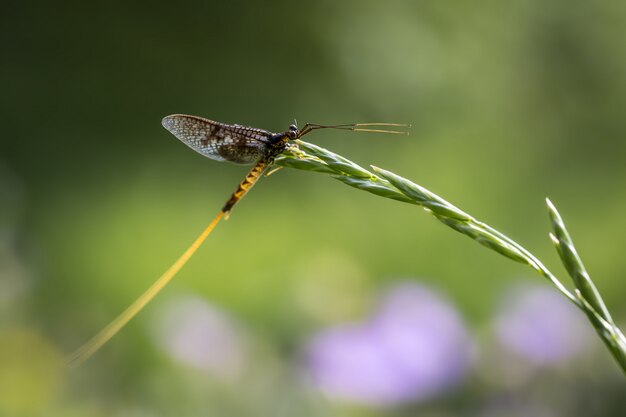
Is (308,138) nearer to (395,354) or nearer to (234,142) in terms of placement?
(395,354)

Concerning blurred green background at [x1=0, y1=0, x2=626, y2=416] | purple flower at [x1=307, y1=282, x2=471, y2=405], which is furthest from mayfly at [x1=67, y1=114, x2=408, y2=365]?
blurred green background at [x1=0, y1=0, x2=626, y2=416]

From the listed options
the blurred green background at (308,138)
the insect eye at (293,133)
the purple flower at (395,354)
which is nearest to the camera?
the insect eye at (293,133)

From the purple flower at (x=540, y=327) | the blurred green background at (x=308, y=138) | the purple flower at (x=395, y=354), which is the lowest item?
the purple flower at (x=395, y=354)

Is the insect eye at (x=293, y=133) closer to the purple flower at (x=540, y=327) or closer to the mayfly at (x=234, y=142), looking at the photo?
the mayfly at (x=234, y=142)

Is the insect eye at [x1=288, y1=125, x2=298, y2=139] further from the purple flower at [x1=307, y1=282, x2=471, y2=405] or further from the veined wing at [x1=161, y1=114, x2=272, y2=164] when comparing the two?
the purple flower at [x1=307, y1=282, x2=471, y2=405]

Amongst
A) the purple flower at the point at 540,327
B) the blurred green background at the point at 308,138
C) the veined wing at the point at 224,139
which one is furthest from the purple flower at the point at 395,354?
the veined wing at the point at 224,139

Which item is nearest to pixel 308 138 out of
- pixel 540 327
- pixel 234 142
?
pixel 540 327

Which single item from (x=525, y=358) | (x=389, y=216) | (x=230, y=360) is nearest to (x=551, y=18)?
(x=389, y=216)
